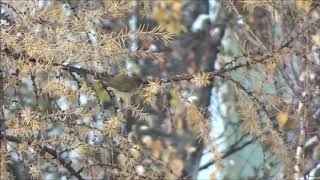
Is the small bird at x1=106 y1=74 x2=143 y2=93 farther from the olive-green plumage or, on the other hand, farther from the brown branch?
the brown branch

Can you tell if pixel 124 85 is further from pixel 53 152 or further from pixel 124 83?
pixel 53 152

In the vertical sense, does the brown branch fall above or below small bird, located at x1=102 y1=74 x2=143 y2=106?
below

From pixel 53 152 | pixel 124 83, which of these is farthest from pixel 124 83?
pixel 53 152

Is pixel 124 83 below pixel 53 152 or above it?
above

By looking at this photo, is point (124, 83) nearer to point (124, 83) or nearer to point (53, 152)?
point (124, 83)

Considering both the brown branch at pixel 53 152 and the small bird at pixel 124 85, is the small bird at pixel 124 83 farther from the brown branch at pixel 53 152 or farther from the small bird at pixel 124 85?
the brown branch at pixel 53 152

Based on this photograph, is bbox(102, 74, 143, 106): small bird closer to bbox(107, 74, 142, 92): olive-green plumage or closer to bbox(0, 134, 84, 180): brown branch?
bbox(107, 74, 142, 92): olive-green plumage

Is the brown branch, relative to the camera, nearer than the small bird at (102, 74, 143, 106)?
Yes

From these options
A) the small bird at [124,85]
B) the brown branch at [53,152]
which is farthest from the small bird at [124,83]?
the brown branch at [53,152]

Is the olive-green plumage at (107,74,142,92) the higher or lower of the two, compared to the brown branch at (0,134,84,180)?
higher

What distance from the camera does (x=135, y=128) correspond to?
14.6 ft

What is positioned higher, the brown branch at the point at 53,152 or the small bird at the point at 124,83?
the small bird at the point at 124,83

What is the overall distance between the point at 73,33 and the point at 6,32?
22 cm

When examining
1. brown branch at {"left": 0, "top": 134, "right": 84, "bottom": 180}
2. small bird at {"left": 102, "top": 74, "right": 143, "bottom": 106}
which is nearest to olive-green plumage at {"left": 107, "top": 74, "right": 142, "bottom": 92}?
small bird at {"left": 102, "top": 74, "right": 143, "bottom": 106}
